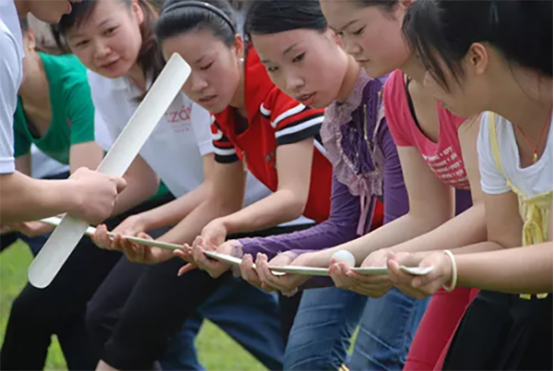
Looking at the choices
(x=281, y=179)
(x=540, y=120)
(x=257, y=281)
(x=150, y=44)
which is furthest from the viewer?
(x=150, y=44)

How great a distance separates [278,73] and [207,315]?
127 cm

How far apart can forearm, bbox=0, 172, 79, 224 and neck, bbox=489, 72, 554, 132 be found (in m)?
1.09

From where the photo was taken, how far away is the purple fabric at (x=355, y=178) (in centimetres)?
258

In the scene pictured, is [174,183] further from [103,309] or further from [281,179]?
[281,179]

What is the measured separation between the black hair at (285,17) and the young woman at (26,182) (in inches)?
18.1

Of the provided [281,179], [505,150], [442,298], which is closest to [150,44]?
[281,179]

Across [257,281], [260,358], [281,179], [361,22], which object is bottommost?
[260,358]

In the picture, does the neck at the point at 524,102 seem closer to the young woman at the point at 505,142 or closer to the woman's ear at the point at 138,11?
the young woman at the point at 505,142

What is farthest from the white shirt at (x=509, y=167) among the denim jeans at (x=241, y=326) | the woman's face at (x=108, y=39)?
the denim jeans at (x=241, y=326)

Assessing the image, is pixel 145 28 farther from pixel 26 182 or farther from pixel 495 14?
pixel 495 14

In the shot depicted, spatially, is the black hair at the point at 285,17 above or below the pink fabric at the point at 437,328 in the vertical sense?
above

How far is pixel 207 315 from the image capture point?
145 inches

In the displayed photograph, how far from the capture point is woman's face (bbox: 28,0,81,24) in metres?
2.55

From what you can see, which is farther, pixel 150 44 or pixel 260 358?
pixel 260 358
